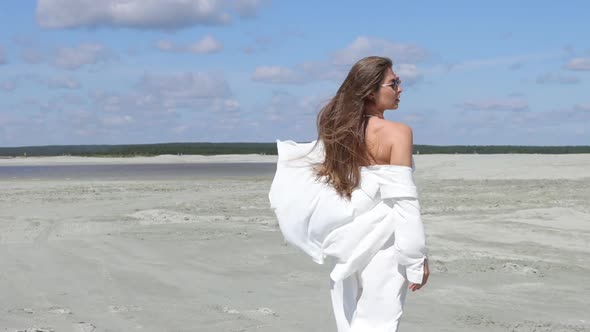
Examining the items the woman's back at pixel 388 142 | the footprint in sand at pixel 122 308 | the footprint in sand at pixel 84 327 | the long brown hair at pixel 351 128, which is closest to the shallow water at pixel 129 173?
the footprint in sand at pixel 122 308

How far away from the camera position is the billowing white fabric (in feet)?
11.6

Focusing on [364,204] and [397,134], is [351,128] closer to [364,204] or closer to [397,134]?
[397,134]

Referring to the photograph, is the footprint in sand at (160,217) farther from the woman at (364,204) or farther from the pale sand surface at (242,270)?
the woman at (364,204)

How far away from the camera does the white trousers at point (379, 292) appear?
3.64 m

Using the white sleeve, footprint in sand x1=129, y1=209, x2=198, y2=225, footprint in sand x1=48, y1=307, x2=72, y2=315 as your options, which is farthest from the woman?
footprint in sand x1=129, y1=209, x2=198, y2=225

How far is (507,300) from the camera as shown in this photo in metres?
7.17

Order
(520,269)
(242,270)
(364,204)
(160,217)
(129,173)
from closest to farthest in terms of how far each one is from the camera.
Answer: (364,204), (520,269), (242,270), (160,217), (129,173)

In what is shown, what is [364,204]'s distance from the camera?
12.0 ft

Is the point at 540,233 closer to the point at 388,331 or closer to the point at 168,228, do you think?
the point at 168,228

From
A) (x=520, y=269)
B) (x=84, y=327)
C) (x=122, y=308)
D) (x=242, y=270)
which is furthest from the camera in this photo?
(x=242, y=270)

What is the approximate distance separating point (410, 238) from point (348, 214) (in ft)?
1.06

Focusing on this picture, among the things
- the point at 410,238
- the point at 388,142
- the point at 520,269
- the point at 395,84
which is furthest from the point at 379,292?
the point at 520,269

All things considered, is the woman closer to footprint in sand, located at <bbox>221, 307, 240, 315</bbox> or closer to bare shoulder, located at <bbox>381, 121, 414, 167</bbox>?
bare shoulder, located at <bbox>381, 121, 414, 167</bbox>

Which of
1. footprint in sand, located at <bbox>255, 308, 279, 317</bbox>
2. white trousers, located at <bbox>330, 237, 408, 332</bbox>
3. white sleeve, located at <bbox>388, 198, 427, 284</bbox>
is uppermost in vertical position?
white sleeve, located at <bbox>388, 198, 427, 284</bbox>
